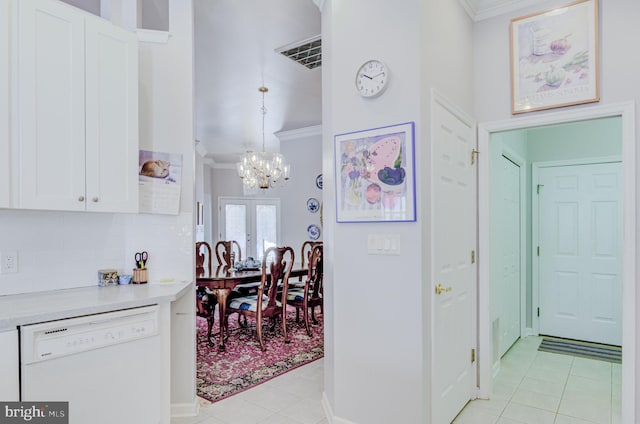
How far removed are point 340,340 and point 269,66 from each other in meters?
3.02

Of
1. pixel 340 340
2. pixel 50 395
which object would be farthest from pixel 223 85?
pixel 50 395

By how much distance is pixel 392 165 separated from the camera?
2.19 meters

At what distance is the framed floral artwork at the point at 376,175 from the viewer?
2.14m

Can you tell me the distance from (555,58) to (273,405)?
3088 millimetres

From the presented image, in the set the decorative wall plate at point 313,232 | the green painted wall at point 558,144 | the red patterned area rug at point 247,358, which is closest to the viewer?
the red patterned area rug at point 247,358

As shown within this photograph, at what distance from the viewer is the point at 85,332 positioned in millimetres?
1731

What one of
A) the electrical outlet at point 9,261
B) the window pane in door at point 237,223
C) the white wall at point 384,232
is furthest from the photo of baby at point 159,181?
the window pane in door at point 237,223

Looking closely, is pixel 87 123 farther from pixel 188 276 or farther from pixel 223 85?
pixel 223 85

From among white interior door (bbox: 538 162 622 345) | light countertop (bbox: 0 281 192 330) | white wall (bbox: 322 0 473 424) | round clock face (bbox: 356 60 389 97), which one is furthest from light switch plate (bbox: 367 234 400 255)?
white interior door (bbox: 538 162 622 345)

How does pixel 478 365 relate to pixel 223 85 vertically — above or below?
below

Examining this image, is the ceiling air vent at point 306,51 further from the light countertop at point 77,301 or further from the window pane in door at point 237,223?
the window pane in door at point 237,223

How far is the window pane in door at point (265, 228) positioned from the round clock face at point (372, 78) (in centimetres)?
767

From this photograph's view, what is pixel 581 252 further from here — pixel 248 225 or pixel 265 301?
pixel 248 225

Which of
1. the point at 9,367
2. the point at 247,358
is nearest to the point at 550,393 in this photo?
the point at 247,358
